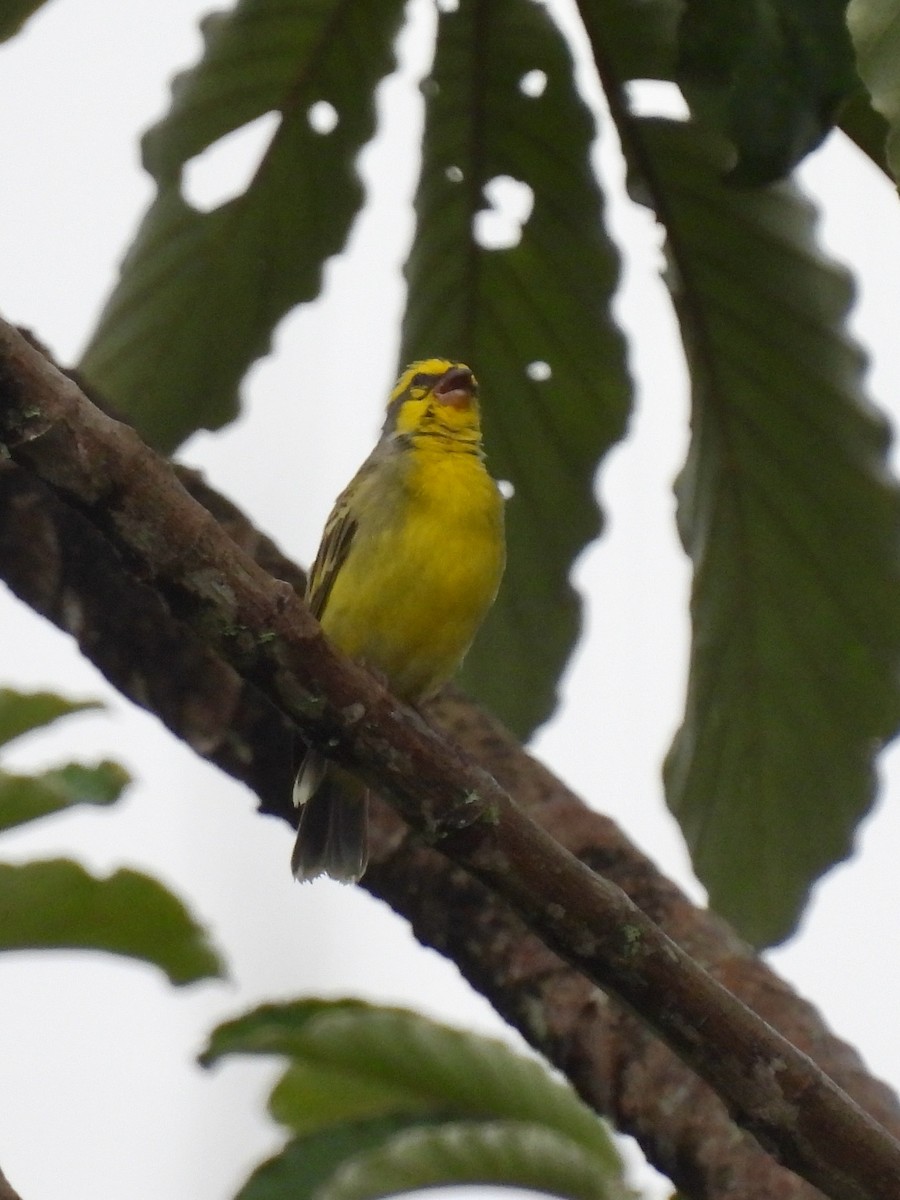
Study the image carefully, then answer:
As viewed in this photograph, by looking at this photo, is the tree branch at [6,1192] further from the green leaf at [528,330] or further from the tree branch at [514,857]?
the green leaf at [528,330]

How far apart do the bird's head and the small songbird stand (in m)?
0.05

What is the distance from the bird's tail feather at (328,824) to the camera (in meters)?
3.40

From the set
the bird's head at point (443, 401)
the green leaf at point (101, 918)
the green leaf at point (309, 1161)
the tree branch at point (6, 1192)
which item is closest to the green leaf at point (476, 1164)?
the green leaf at point (309, 1161)

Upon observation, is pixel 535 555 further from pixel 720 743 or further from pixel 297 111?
pixel 297 111

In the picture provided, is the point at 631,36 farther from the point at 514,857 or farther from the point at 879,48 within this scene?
the point at 514,857

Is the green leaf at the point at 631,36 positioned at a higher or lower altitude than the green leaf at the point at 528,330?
higher

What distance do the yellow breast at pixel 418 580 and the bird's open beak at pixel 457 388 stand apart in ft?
0.88

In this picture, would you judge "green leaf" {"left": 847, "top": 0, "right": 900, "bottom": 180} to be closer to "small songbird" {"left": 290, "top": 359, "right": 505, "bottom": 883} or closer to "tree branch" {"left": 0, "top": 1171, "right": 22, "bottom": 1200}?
Result: "small songbird" {"left": 290, "top": 359, "right": 505, "bottom": 883}

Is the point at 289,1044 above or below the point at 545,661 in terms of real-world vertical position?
below

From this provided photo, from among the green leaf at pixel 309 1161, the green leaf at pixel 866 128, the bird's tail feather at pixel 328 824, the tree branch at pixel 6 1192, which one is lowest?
the tree branch at pixel 6 1192

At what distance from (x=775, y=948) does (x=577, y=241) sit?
152cm

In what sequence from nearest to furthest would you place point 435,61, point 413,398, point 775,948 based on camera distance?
1. point 775,948
2. point 435,61
3. point 413,398

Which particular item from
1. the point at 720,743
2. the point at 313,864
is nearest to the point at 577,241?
the point at 720,743

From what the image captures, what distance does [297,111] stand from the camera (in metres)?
3.78
